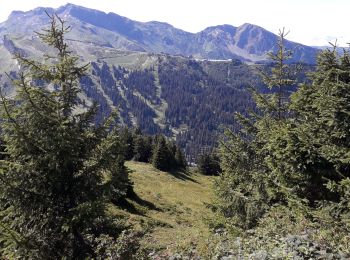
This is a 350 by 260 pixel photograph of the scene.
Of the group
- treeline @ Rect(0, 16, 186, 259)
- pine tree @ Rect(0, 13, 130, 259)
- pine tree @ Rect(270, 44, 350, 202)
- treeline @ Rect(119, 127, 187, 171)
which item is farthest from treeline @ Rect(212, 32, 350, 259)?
treeline @ Rect(119, 127, 187, 171)

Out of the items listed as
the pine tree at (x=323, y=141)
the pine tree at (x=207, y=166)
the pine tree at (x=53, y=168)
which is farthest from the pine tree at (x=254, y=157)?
the pine tree at (x=207, y=166)

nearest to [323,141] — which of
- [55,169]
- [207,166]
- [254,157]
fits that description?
[254,157]

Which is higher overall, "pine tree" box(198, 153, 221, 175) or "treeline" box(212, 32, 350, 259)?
"treeline" box(212, 32, 350, 259)

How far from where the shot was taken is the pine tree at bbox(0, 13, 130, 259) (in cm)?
1319

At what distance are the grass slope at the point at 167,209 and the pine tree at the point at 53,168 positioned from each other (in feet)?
12.9

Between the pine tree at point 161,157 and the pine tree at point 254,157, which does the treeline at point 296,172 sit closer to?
the pine tree at point 254,157

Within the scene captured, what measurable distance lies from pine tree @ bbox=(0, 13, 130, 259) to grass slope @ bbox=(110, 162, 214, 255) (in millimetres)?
3923

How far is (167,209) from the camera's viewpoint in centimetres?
4656

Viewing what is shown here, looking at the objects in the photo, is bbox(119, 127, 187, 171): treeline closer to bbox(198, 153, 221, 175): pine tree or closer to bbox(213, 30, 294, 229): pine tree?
bbox(198, 153, 221, 175): pine tree

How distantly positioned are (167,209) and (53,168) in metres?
34.2

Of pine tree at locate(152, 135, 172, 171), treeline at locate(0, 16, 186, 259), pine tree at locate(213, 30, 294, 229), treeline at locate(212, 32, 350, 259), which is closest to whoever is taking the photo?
treeline at locate(212, 32, 350, 259)

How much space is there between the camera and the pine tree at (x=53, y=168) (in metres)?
13.2

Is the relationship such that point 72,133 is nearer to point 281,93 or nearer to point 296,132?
point 296,132

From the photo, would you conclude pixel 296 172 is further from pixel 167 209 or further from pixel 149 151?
pixel 149 151
